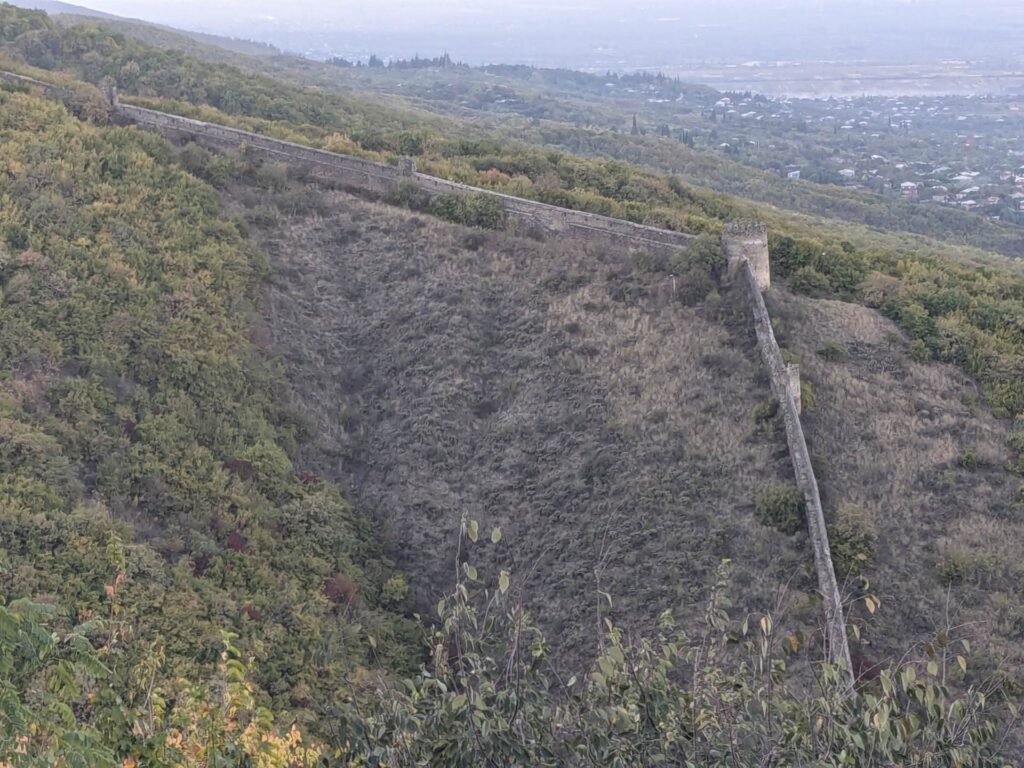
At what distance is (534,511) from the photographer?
21031mm

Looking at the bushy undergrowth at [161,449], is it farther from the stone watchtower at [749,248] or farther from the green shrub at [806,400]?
the stone watchtower at [749,248]

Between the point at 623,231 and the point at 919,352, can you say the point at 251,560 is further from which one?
the point at 919,352

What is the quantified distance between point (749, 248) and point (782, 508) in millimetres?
7794

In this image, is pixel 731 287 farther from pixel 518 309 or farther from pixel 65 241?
pixel 65 241

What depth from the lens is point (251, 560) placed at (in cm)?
1927

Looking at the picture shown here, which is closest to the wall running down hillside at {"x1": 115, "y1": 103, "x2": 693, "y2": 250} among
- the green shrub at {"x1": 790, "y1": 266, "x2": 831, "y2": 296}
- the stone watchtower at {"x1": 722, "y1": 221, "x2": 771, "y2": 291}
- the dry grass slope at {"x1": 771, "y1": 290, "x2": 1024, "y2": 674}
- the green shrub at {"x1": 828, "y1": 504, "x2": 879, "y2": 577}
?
the stone watchtower at {"x1": 722, "y1": 221, "x2": 771, "y2": 291}

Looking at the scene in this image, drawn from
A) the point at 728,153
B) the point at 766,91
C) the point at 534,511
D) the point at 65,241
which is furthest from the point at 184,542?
the point at 766,91

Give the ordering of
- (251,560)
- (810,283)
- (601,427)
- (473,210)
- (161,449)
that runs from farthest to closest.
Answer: (473,210), (810,283), (601,427), (161,449), (251,560)

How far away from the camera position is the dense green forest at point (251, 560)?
745 centimetres

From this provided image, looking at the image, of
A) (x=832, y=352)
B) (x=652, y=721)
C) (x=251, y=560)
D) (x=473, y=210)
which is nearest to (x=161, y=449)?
(x=251, y=560)

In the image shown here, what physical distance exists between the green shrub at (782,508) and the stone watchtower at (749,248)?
268 inches

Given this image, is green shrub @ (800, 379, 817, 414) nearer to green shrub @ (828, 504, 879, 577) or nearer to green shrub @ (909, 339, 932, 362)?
green shrub @ (909, 339, 932, 362)

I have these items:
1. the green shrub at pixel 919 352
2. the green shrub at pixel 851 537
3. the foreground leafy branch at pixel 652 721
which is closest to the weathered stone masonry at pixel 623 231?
the green shrub at pixel 851 537

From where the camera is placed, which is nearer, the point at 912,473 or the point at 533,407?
the point at 912,473
